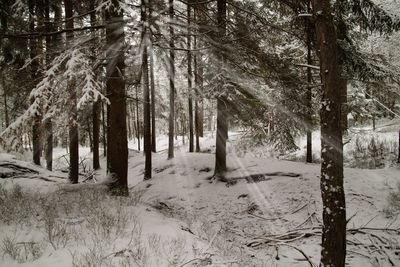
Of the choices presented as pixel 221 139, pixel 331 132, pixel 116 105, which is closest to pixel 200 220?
pixel 116 105

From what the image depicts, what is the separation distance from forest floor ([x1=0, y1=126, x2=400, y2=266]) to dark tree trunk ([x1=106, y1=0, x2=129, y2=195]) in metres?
0.62

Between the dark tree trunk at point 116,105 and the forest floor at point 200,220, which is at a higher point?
the dark tree trunk at point 116,105

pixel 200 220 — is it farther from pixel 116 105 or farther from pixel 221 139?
pixel 221 139

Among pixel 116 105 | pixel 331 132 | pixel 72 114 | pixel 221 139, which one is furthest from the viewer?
pixel 221 139

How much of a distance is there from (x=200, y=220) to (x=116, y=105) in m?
4.03

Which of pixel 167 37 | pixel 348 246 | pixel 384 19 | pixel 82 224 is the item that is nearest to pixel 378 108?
pixel 384 19

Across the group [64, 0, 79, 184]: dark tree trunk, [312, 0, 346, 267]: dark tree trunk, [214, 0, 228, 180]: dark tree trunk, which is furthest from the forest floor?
[64, 0, 79, 184]: dark tree trunk

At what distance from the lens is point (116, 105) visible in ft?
27.8

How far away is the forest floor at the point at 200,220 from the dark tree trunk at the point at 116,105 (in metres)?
0.62

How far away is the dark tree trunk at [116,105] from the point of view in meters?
8.16

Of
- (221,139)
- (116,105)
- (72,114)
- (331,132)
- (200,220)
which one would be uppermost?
(116,105)

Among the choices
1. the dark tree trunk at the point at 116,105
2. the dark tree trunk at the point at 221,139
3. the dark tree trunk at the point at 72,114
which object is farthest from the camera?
the dark tree trunk at the point at 221,139

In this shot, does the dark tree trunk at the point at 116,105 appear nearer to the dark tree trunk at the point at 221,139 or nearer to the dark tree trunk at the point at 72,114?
the dark tree trunk at the point at 72,114

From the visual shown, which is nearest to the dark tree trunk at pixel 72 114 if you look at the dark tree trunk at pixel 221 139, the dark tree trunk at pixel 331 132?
the dark tree trunk at pixel 331 132
